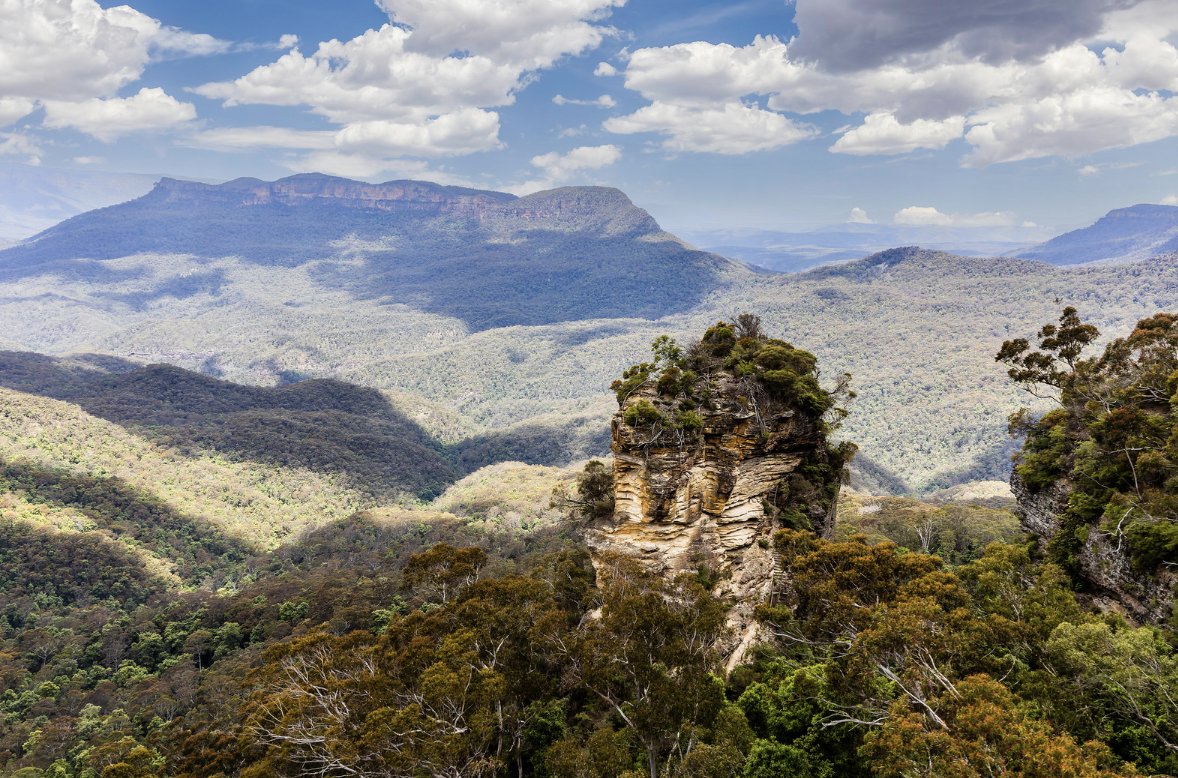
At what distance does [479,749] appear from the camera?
18.1m

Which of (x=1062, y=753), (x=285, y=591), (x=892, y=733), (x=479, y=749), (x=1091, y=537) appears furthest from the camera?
(x=285, y=591)

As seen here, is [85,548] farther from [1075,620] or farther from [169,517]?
[1075,620]

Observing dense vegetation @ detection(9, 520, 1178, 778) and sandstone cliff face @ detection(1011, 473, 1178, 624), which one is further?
sandstone cliff face @ detection(1011, 473, 1178, 624)

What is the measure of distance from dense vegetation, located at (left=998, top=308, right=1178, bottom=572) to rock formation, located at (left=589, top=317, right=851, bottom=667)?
971cm

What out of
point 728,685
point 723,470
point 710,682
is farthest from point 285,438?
point 710,682

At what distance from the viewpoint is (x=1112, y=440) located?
83.3ft

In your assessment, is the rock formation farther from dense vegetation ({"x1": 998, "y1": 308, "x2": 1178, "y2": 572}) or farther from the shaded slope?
the shaded slope

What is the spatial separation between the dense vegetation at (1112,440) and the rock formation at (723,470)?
971 cm

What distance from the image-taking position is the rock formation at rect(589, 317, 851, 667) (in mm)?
27750

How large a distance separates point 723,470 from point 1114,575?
15068mm

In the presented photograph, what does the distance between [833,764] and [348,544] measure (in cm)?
11004

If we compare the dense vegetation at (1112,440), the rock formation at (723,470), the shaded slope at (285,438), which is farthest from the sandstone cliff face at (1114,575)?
the shaded slope at (285,438)

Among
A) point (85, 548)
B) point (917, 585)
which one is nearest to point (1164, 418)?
point (917, 585)

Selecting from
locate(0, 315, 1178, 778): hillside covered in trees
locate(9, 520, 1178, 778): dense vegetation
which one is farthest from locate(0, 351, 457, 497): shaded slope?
locate(9, 520, 1178, 778): dense vegetation
